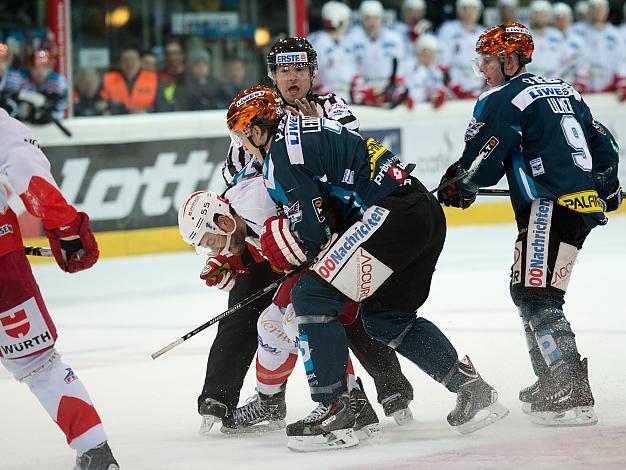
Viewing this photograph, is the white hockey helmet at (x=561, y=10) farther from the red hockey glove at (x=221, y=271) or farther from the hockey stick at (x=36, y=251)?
the hockey stick at (x=36, y=251)

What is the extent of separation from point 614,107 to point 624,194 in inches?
282

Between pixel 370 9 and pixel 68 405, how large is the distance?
9021mm

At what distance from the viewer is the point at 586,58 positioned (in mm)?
12820

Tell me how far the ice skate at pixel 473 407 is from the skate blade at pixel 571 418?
14cm

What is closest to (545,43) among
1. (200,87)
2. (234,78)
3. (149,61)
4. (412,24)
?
(412,24)

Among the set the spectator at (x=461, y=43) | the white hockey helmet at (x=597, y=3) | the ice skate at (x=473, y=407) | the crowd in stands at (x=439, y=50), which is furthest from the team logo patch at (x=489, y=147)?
the white hockey helmet at (x=597, y=3)

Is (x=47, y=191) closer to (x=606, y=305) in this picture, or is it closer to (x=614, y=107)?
(x=606, y=305)

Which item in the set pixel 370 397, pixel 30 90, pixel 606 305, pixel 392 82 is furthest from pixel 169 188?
pixel 370 397

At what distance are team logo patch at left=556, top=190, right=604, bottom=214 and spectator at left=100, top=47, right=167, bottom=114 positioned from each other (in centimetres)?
659

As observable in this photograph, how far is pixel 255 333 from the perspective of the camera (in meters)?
4.53

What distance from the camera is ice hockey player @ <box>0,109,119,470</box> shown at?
11.3ft

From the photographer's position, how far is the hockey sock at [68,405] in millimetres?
3525

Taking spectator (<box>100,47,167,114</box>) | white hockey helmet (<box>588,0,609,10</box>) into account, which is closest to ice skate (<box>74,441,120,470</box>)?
spectator (<box>100,47,167,114</box>)

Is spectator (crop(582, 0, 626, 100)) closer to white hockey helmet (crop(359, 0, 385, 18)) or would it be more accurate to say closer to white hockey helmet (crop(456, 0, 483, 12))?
white hockey helmet (crop(456, 0, 483, 12))
